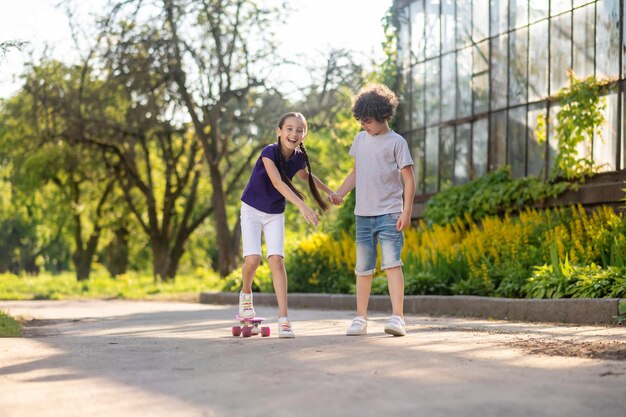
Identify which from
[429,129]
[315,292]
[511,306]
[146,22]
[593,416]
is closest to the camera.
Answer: [593,416]

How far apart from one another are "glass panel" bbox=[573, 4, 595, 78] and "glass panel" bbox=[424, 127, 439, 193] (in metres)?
5.37

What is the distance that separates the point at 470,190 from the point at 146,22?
1064 cm

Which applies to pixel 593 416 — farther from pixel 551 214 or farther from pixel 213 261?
pixel 213 261

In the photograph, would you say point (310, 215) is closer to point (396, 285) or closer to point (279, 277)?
point (279, 277)

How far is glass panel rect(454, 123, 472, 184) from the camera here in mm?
23094

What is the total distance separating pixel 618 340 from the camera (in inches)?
299

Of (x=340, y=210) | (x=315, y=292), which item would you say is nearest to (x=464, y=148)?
(x=340, y=210)

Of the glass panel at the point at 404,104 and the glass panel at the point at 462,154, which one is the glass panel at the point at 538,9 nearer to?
the glass panel at the point at 462,154

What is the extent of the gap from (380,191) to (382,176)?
121 millimetres

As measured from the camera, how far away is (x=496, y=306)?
11.9 m

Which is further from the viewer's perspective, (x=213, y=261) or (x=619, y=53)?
(x=213, y=261)

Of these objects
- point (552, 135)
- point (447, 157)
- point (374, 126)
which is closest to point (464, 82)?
point (447, 157)

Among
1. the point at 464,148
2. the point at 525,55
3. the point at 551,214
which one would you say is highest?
the point at 525,55

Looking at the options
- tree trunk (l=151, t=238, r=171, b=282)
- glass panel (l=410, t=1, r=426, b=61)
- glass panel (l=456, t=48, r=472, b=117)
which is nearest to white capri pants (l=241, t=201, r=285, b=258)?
glass panel (l=456, t=48, r=472, b=117)
